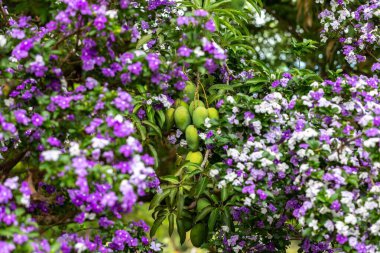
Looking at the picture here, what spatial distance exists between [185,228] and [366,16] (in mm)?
1800

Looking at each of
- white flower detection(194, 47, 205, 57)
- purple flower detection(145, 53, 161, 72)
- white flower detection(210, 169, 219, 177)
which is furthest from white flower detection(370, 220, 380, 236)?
purple flower detection(145, 53, 161, 72)

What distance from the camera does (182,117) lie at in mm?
3877

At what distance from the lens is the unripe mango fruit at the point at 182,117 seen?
12.7ft

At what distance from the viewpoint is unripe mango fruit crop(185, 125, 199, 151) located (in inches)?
152

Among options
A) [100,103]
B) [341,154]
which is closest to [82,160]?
[100,103]

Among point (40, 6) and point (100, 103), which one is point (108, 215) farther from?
point (40, 6)

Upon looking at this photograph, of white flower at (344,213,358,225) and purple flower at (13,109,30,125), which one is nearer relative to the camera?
purple flower at (13,109,30,125)

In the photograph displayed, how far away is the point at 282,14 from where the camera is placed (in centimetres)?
721

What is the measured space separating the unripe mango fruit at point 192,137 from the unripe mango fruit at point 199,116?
1.6 inches

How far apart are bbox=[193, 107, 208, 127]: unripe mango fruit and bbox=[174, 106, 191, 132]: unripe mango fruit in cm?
7

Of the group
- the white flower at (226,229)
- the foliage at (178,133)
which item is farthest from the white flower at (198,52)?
the white flower at (226,229)

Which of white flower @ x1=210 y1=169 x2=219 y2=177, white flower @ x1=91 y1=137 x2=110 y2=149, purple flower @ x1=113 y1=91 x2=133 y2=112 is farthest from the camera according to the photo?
white flower @ x1=210 y1=169 x2=219 y2=177

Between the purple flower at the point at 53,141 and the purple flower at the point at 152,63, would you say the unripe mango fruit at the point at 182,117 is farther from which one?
the purple flower at the point at 53,141

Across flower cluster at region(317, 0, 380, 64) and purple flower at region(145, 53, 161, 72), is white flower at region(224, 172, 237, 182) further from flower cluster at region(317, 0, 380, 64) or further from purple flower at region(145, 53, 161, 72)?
flower cluster at region(317, 0, 380, 64)
